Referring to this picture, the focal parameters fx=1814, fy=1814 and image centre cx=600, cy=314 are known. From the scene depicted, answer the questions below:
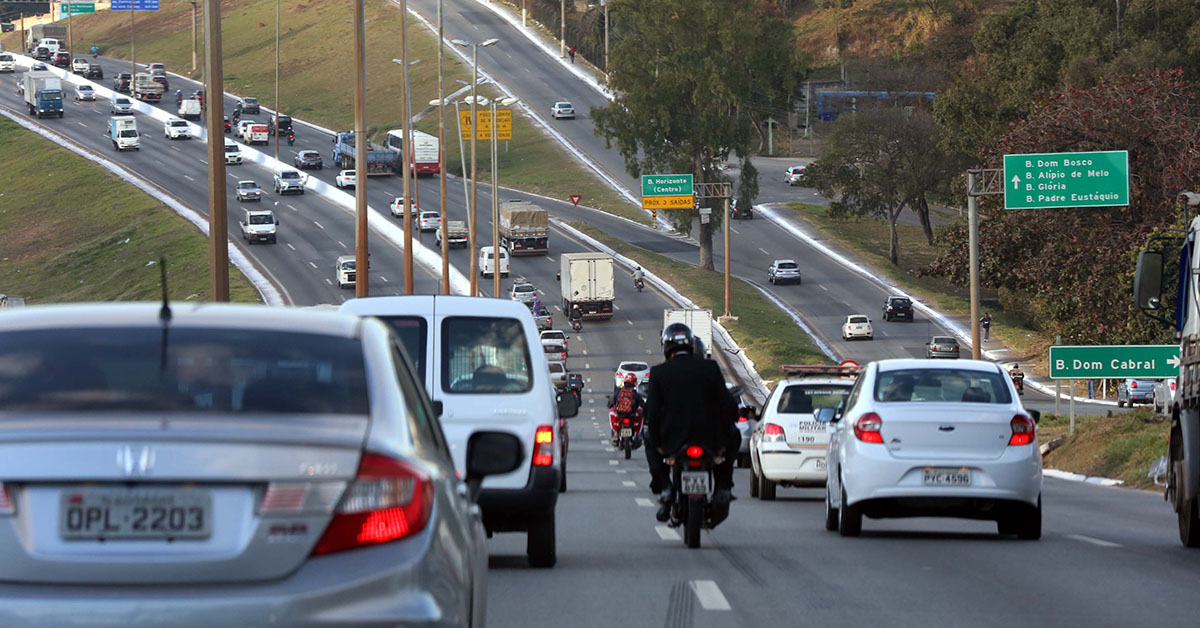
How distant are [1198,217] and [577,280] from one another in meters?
62.6

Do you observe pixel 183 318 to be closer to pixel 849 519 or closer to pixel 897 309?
pixel 849 519

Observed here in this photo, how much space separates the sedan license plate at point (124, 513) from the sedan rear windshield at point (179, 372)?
0.60 meters

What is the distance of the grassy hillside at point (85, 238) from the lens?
83.9 metres

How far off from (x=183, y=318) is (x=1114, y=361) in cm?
2847

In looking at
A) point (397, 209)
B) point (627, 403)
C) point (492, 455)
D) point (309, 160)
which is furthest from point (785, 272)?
point (492, 455)

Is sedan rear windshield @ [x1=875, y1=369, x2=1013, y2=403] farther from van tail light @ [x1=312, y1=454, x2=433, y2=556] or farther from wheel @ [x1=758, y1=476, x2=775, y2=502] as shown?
van tail light @ [x1=312, y1=454, x2=433, y2=556]

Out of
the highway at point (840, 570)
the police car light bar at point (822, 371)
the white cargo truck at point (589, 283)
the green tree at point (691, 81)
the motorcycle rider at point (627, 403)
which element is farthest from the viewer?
the green tree at point (691, 81)

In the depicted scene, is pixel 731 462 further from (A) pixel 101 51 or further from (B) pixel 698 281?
(A) pixel 101 51

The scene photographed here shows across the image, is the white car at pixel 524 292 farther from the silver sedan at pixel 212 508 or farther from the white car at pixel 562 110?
the silver sedan at pixel 212 508

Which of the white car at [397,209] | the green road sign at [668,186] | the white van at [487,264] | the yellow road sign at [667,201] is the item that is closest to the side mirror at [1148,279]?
the green road sign at [668,186]

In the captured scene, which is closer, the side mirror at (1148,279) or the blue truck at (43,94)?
the side mirror at (1148,279)

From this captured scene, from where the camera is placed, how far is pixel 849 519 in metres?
15.7

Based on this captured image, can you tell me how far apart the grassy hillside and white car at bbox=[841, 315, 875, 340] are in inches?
1003

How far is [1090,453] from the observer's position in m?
32.2
